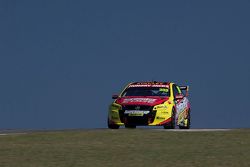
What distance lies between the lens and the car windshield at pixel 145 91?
85.8 ft

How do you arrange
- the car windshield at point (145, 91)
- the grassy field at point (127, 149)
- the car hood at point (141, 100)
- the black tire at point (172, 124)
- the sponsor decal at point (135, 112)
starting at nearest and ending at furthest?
the grassy field at point (127, 149) < the sponsor decal at point (135, 112) < the car hood at point (141, 100) < the black tire at point (172, 124) < the car windshield at point (145, 91)

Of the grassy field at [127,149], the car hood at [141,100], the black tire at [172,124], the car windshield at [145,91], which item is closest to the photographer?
the grassy field at [127,149]

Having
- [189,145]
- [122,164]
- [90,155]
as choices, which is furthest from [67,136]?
[122,164]

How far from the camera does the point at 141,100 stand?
25.2 m

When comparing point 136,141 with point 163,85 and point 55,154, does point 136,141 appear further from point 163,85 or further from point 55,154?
point 163,85

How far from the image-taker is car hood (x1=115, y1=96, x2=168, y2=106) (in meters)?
25.0

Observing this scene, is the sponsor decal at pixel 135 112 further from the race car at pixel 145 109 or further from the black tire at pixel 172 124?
the black tire at pixel 172 124

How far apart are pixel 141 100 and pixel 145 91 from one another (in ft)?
3.98

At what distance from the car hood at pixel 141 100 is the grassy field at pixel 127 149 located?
341 centimetres

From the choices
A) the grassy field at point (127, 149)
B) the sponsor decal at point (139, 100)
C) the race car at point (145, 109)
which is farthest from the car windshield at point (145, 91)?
the grassy field at point (127, 149)

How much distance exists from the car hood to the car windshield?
590 millimetres

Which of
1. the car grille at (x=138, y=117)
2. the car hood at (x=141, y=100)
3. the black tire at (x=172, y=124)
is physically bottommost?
the black tire at (x=172, y=124)

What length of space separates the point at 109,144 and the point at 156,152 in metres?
2.31

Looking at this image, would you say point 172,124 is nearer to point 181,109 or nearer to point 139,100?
point 139,100
